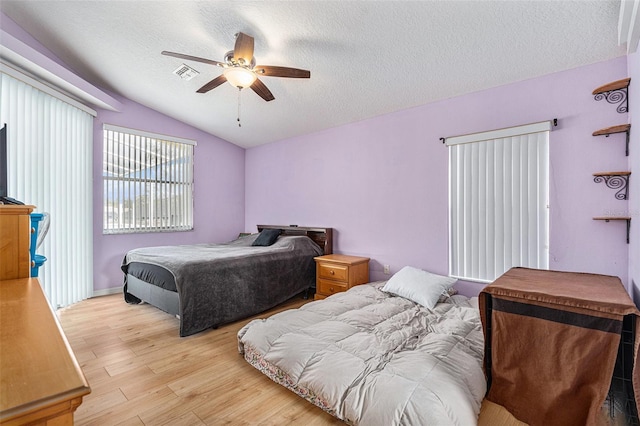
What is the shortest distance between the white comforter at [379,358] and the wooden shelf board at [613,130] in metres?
1.73

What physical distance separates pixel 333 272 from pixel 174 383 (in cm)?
203

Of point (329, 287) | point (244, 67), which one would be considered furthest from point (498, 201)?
point (244, 67)

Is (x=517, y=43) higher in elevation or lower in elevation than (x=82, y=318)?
higher

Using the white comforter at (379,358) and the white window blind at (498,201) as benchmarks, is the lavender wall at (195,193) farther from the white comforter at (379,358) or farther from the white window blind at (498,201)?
the white window blind at (498,201)

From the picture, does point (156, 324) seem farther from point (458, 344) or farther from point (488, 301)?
point (488, 301)

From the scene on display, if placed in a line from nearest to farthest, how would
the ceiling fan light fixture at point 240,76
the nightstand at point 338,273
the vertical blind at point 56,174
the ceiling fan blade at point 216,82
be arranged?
the ceiling fan light fixture at point 240,76 < the ceiling fan blade at point 216,82 < the vertical blind at point 56,174 < the nightstand at point 338,273

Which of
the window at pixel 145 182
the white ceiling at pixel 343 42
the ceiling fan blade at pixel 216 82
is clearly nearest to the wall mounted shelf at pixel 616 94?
the white ceiling at pixel 343 42

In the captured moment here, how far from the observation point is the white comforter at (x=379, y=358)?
52.9 inches

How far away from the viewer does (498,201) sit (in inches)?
107

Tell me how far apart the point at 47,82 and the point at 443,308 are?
190 inches

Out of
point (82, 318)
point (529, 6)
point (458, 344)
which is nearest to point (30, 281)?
point (82, 318)

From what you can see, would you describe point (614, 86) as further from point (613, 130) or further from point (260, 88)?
point (260, 88)

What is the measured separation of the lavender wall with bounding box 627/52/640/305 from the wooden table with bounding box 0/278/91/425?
104 inches

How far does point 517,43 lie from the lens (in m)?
2.15
